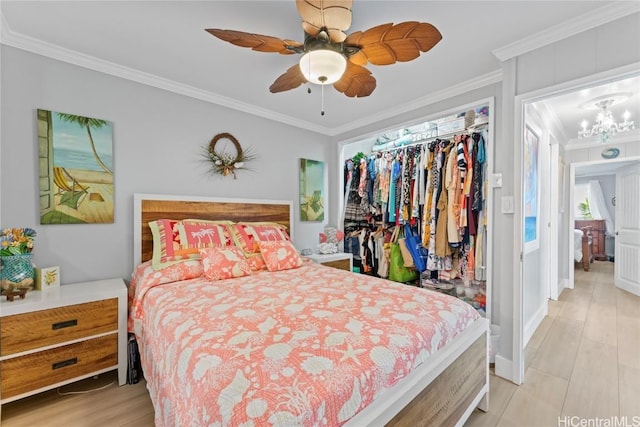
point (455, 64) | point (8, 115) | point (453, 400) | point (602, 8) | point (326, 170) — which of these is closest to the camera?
point (453, 400)

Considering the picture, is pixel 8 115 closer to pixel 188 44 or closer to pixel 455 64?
pixel 188 44

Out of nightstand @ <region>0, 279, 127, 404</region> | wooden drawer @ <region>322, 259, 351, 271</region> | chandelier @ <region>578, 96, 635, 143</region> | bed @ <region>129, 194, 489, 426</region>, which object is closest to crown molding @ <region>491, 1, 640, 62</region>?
chandelier @ <region>578, 96, 635, 143</region>

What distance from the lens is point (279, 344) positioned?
3.52 feet

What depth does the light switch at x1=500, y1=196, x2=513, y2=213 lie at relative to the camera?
2.05m

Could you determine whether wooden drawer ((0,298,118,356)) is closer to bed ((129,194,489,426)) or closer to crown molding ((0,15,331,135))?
bed ((129,194,489,426))

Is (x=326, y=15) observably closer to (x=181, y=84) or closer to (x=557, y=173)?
(x=181, y=84)

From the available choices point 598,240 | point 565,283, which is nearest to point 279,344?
point 565,283

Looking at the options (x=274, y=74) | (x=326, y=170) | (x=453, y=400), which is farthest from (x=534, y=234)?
(x=274, y=74)

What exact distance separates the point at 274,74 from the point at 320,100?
68 centimetres

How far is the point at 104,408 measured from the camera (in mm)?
1708

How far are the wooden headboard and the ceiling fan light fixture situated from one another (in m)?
1.74

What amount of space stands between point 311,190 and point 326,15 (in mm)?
2523

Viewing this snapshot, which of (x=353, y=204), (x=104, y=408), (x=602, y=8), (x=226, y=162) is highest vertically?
(x=602, y=8)

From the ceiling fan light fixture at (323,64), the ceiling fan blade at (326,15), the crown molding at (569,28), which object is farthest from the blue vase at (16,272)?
the crown molding at (569,28)
